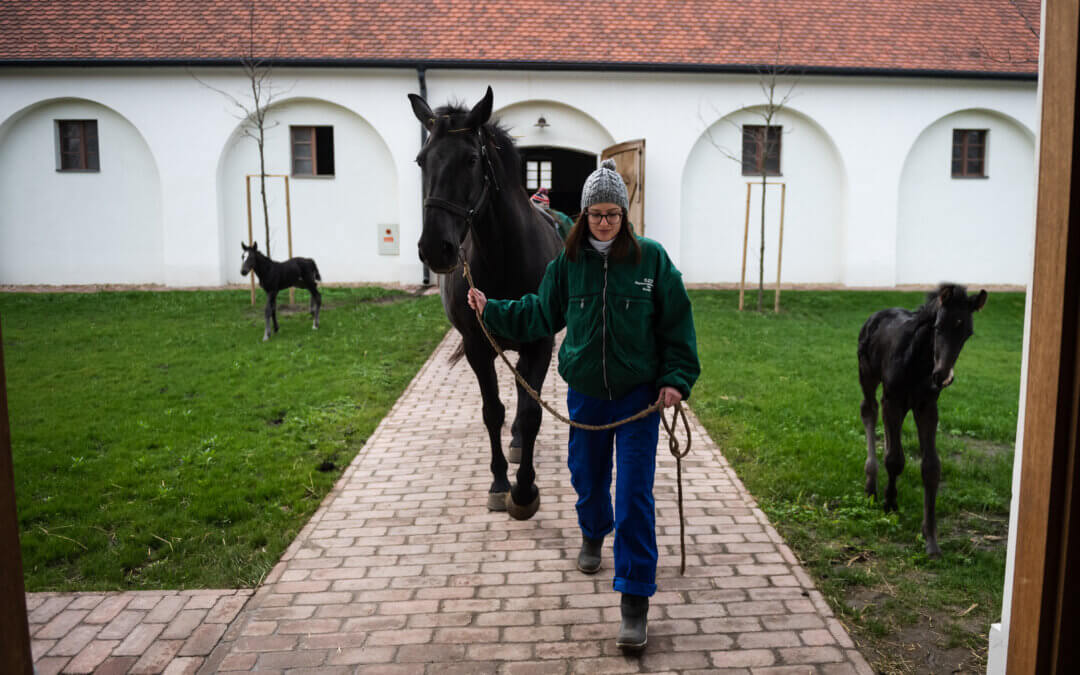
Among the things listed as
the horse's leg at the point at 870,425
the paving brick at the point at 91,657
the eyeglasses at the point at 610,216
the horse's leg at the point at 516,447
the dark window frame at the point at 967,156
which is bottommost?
the paving brick at the point at 91,657

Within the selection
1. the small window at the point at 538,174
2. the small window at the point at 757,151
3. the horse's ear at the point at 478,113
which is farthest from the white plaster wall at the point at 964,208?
the horse's ear at the point at 478,113

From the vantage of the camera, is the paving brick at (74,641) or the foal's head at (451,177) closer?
the paving brick at (74,641)

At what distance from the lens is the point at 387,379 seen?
8.73 m

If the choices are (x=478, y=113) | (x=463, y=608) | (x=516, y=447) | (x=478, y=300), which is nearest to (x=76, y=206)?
(x=516, y=447)

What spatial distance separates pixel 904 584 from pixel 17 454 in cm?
631

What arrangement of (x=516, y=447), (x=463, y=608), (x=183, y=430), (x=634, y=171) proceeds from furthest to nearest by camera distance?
(x=634, y=171), (x=183, y=430), (x=516, y=447), (x=463, y=608)

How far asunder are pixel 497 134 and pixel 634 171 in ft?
34.5

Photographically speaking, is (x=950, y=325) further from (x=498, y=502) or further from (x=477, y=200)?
(x=498, y=502)

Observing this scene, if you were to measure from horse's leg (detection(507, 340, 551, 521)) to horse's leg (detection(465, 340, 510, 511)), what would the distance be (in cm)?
25

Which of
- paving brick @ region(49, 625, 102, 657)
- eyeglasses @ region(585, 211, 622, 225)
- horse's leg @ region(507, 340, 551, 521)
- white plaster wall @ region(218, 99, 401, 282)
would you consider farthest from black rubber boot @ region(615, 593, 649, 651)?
white plaster wall @ region(218, 99, 401, 282)

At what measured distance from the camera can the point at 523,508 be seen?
461cm

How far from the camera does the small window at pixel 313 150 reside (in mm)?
17922

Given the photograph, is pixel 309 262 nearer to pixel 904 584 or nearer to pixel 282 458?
pixel 282 458

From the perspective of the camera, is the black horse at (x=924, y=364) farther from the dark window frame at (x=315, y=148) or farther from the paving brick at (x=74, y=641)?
the dark window frame at (x=315, y=148)
